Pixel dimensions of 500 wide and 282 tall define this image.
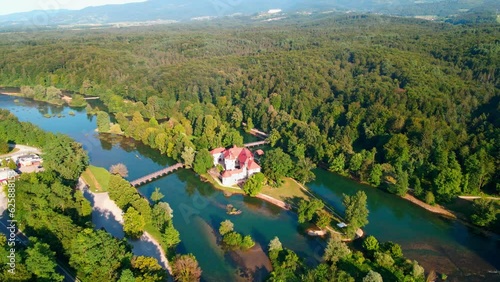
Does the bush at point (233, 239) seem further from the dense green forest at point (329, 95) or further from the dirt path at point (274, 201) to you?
the dense green forest at point (329, 95)

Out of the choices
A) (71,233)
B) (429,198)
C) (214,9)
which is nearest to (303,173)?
(429,198)

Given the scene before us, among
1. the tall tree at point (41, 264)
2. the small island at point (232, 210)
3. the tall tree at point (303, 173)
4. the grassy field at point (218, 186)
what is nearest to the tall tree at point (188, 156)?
the grassy field at point (218, 186)

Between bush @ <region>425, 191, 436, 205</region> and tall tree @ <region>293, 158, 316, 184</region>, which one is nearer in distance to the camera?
bush @ <region>425, 191, 436, 205</region>

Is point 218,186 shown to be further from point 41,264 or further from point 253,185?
point 41,264

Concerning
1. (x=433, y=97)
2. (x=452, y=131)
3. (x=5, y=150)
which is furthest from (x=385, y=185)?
(x=5, y=150)

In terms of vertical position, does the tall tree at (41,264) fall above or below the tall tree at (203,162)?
above

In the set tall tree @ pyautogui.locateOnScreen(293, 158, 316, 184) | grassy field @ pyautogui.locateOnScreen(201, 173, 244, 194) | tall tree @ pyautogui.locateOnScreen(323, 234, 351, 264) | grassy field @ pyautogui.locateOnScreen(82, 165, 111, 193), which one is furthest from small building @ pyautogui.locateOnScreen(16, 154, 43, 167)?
tall tree @ pyautogui.locateOnScreen(323, 234, 351, 264)

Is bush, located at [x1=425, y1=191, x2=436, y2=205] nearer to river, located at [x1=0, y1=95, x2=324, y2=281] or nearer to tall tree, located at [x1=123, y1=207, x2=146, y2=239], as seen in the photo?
river, located at [x1=0, y1=95, x2=324, y2=281]
